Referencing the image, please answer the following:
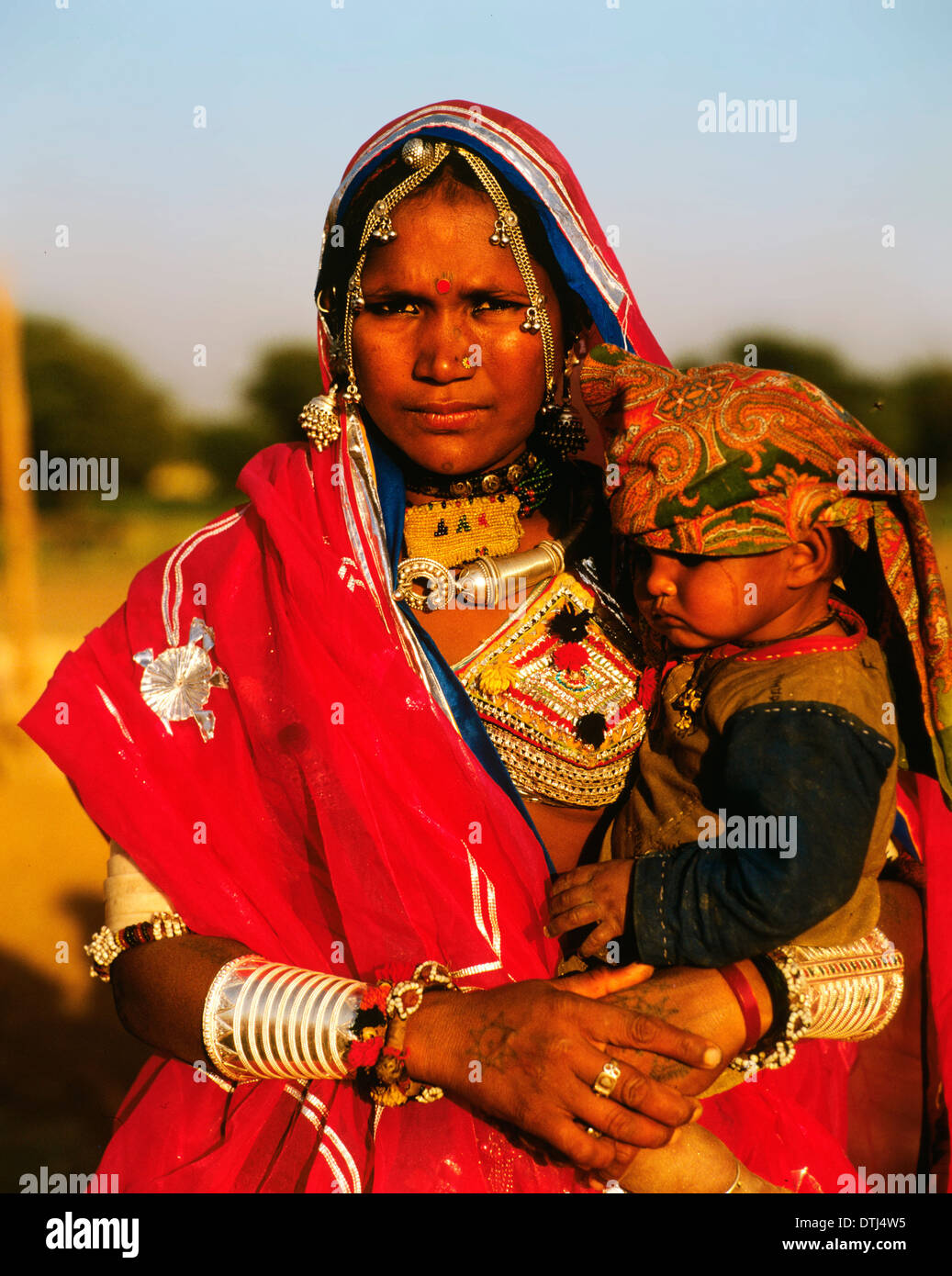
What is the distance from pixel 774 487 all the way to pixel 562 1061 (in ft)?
3.11

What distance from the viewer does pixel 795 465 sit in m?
1.90

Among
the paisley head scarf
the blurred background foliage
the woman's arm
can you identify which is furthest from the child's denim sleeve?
the blurred background foliage

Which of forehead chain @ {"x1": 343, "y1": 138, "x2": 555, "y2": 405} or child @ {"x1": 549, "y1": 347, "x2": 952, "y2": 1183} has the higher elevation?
forehead chain @ {"x1": 343, "y1": 138, "x2": 555, "y2": 405}

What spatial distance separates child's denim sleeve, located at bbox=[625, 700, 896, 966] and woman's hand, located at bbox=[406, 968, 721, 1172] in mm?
130

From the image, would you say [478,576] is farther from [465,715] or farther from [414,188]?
[414,188]

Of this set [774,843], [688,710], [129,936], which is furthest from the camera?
[129,936]

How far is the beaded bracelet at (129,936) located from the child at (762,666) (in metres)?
0.69

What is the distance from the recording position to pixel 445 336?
2.23m

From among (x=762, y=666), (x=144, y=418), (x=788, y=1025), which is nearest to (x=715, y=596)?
(x=762, y=666)

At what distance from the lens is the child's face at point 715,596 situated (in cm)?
192

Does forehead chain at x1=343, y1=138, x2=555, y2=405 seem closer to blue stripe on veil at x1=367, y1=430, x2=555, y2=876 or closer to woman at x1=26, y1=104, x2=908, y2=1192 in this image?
woman at x1=26, y1=104, x2=908, y2=1192

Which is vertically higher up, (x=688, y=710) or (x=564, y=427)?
(x=564, y=427)

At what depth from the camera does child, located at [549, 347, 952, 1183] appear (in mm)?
1805
